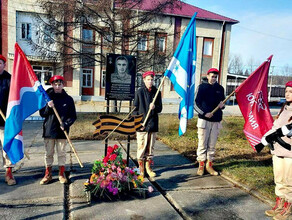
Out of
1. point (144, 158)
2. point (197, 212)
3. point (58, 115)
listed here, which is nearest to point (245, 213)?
point (197, 212)

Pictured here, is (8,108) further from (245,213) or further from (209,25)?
(209,25)

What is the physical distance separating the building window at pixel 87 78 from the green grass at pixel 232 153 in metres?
13.9

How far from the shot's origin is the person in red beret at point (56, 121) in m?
4.15

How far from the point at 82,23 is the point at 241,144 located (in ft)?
26.9

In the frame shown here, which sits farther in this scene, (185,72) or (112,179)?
(185,72)

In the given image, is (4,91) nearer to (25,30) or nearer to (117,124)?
(117,124)

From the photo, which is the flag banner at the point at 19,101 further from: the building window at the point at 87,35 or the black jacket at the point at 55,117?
the building window at the point at 87,35

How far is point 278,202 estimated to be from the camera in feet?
11.2

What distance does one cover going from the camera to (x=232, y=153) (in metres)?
6.57

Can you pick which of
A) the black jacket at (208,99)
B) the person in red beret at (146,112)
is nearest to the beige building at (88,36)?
the black jacket at (208,99)

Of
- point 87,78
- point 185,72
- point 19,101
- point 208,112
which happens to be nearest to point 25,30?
point 87,78

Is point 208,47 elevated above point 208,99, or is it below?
above

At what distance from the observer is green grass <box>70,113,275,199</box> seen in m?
4.64

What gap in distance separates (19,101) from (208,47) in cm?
2434
